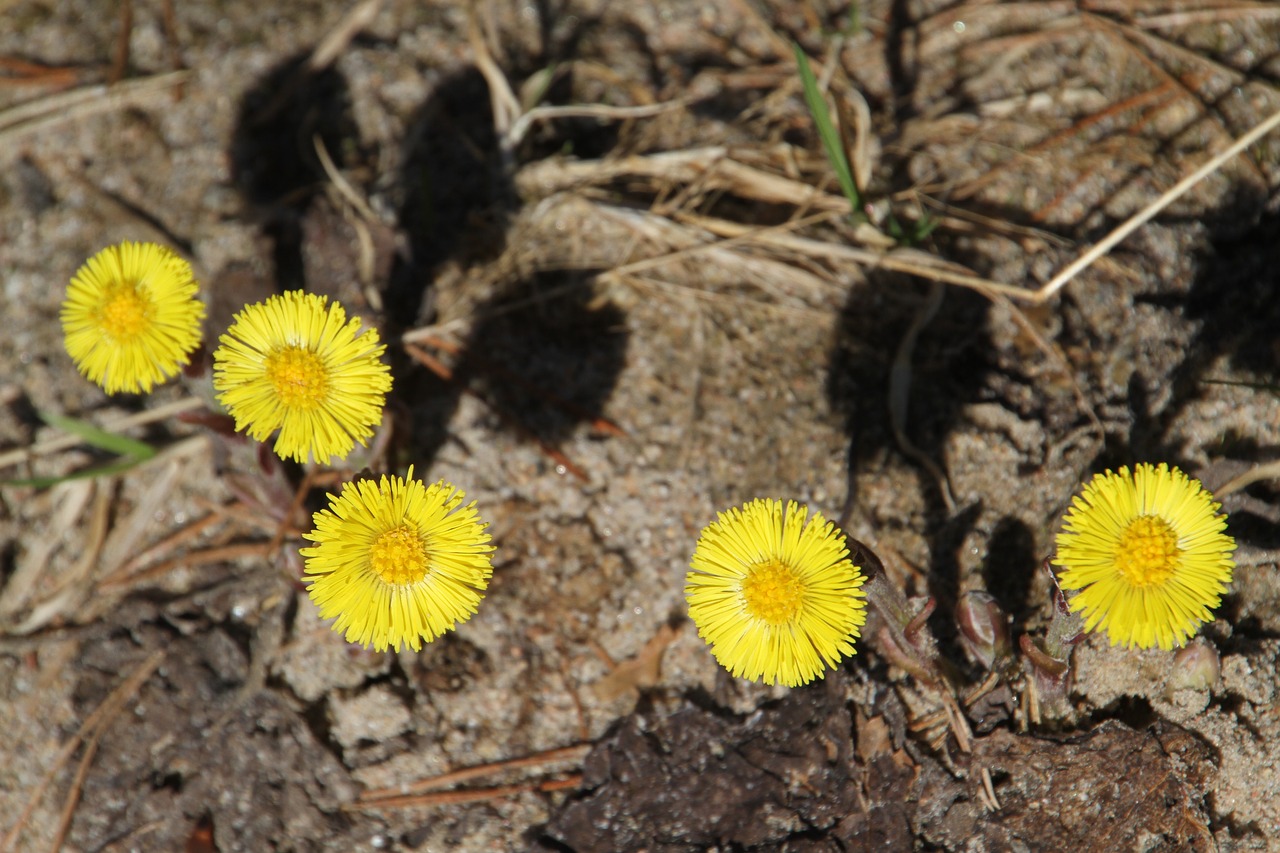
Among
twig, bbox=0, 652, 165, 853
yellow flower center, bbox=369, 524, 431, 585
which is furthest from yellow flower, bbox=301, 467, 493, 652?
twig, bbox=0, 652, 165, 853

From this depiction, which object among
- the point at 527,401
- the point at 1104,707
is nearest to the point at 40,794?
the point at 527,401

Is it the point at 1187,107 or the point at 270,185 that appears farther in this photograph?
the point at 270,185

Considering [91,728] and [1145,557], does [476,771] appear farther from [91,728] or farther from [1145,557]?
[1145,557]

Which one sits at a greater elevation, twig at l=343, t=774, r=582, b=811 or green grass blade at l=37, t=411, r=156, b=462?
green grass blade at l=37, t=411, r=156, b=462

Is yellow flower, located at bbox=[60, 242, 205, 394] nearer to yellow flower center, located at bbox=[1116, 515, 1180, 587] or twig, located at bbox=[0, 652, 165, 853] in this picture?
twig, located at bbox=[0, 652, 165, 853]

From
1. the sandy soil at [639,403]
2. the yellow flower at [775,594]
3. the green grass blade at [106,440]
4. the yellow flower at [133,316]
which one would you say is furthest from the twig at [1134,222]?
the green grass blade at [106,440]

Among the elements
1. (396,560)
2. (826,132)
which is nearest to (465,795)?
(396,560)

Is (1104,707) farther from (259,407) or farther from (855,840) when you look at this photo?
(259,407)
